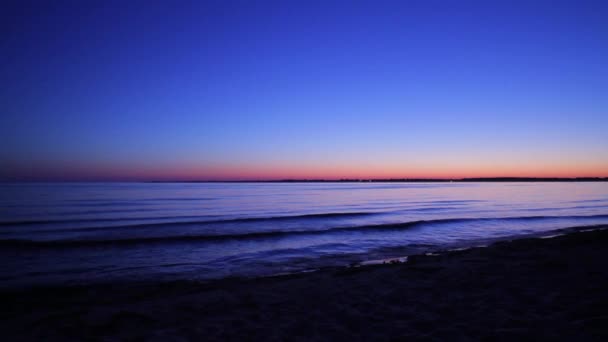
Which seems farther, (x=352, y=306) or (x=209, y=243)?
(x=209, y=243)

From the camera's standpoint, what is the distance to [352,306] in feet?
21.0

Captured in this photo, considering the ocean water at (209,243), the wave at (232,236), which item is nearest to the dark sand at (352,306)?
the ocean water at (209,243)

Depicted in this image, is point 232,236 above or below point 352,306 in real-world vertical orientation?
below

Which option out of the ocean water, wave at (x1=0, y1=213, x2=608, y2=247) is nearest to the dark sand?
the ocean water

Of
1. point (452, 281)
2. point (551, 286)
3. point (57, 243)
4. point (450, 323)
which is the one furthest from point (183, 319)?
point (57, 243)

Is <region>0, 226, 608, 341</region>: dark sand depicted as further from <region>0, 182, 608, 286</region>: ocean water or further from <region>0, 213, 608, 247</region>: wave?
<region>0, 213, 608, 247</region>: wave

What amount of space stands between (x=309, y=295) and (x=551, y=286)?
17.1 feet


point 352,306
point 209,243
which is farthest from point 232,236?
point 352,306

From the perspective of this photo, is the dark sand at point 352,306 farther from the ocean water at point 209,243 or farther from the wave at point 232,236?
the wave at point 232,236

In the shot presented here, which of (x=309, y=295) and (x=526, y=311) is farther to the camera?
(x=309, y=295)

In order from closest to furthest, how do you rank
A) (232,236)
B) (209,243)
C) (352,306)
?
(352,306), (209,243), (232,236)

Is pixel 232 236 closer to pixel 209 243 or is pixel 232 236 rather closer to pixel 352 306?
pixel 209 243

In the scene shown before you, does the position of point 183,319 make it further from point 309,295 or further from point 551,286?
point 551,286

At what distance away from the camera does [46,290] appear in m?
8.61
